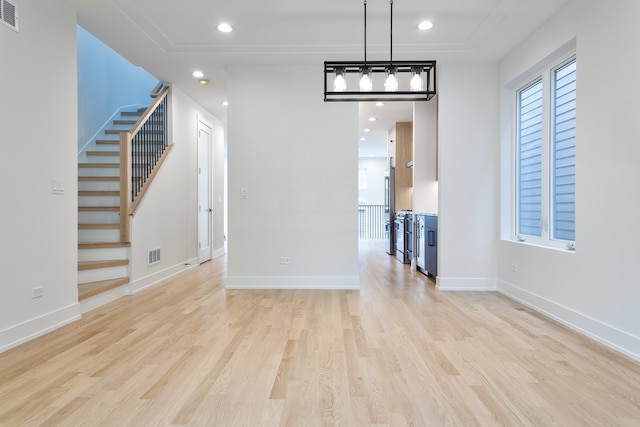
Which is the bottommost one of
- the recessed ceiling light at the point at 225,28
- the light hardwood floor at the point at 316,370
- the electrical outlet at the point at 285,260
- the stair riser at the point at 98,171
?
the light hardwood floor at the point at 316,370

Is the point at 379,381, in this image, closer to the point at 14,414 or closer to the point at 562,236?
the point at 14,414

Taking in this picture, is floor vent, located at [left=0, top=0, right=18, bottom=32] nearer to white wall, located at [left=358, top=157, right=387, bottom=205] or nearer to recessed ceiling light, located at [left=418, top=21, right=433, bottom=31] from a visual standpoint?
recessed ceiling light, located at [left=418, top=21, right=433, bottom=31]

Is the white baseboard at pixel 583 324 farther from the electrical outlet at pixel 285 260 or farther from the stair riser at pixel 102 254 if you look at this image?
the stair riser at pixel 102 254

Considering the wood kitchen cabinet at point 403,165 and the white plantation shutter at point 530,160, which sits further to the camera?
the wood kitchen cabinet at point 403,165

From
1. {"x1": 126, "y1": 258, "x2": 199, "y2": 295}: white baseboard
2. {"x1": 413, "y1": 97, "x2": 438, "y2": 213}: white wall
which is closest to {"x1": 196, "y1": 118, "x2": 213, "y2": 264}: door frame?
{"x1": 126, "y1": 258, "x2": 199, "y2": 295}: white baseboard

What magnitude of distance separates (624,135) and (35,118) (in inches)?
171

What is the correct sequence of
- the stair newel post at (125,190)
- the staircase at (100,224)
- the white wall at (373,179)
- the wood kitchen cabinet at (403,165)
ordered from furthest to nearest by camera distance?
the white wall at (373,179)
the wood kitchen cabinet at (403,165)
the stair newel post at (125,190)
the staircase at (100,224)

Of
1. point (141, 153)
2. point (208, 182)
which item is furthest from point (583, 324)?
point (208, 182)

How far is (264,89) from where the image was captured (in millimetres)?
4562

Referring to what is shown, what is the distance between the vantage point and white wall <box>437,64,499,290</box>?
4453 mm

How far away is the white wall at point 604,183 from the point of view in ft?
8.12

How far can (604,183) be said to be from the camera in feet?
8.92

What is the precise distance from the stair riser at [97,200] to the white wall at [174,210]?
0.47m

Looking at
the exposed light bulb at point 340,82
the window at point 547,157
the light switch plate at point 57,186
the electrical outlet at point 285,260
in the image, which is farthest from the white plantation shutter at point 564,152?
the light switch plate at point 57,186
